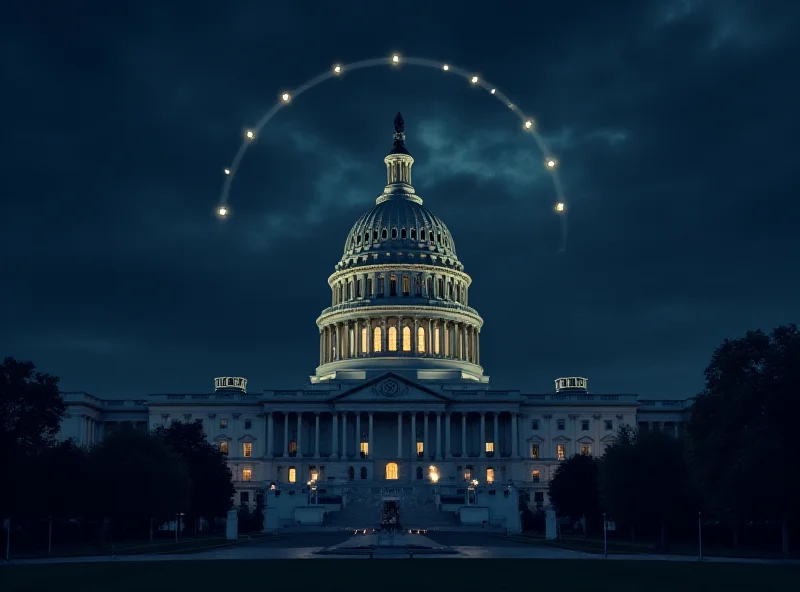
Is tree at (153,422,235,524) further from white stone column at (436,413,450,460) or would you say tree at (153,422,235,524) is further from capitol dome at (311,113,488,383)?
capitol dome at (311,113,488,383)

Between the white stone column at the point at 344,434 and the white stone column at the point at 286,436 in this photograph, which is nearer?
the white stone column at the point at 344,434

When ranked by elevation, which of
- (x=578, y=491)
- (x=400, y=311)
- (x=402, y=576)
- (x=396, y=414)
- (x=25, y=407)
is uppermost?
(x=400, y=311)

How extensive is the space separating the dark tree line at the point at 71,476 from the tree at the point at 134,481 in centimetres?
8

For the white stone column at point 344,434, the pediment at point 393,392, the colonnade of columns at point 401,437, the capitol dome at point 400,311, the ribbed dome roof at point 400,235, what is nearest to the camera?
the colonnade of columns at point 401,437

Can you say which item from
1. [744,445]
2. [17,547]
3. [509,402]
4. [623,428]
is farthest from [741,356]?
[509,402]

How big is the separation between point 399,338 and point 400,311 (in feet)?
15.0

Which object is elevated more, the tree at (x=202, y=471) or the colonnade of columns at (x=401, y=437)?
the colonnade of columns at (x=401, y=437)

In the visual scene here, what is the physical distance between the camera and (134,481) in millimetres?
94625

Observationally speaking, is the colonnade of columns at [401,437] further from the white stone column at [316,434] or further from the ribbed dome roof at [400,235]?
the ribbed dome roof at [400,235]

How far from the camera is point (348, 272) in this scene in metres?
196

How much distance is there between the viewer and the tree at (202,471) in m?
116

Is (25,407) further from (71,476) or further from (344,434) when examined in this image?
(344,434)

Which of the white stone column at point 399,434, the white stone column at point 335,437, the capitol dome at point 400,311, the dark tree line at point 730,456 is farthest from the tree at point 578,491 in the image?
the capitol dome at point 400,311

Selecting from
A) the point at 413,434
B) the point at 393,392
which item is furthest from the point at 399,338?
the point at 413,434
